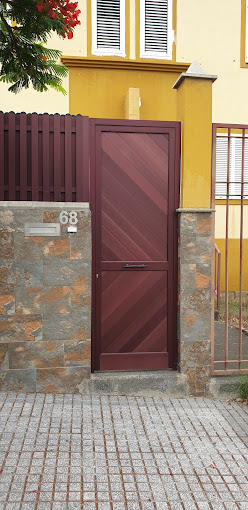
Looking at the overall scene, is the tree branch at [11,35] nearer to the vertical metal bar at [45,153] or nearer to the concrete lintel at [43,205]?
the vertical metal bar at [45,153]

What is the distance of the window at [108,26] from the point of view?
922 cm

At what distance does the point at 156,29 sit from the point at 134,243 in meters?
6.17

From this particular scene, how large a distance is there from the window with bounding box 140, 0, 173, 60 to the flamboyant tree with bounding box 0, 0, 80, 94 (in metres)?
4.76

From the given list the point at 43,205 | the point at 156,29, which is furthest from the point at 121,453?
the point at 156,29

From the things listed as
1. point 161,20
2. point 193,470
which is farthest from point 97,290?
point 161,20

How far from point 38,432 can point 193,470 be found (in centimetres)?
138

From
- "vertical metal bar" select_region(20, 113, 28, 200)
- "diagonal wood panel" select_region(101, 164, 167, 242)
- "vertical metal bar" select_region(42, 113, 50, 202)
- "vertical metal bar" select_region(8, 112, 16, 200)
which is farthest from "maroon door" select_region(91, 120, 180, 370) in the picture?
"vertical metal bar" select_region(8, 112, 16, 200)

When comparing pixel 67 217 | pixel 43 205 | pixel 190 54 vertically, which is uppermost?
pixel 190 54

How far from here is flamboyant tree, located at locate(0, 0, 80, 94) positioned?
13.2ft

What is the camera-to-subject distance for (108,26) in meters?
9.30

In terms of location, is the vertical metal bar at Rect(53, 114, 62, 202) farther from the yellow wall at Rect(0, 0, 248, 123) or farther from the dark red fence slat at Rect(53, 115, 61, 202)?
the yellow wall at Rect(0, 0, 248, 123)

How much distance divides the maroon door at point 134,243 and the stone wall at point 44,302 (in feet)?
0.66

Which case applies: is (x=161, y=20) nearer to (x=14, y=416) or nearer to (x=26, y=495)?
(x=14, y=416)

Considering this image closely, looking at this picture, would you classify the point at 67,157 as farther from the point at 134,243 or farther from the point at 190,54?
the point at 190,54
